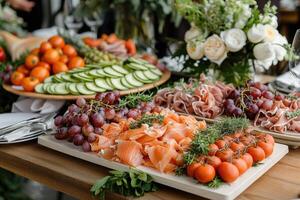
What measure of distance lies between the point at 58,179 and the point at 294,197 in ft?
1.80

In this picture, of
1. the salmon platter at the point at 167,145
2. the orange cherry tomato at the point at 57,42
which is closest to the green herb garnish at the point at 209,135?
the salmon platter at the point at 167,145

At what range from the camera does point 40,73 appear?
63.7 inches

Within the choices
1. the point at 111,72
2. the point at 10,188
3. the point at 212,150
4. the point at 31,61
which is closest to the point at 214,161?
the point at 212,150

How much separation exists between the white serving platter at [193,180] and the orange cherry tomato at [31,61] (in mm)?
599

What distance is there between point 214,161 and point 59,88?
2.46 feet

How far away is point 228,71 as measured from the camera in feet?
5.39

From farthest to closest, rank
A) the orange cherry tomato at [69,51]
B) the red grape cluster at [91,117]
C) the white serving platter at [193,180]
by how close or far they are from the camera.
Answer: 1. the orange cherry tomato at [69,51]
2. the red grape cluster at [91,117]
3. the white serving platter at [193,180]

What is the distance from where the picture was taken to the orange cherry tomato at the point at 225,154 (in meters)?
0.95

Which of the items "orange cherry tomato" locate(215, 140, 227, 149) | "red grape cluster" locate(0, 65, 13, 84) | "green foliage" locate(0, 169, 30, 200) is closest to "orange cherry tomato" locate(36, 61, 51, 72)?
"red grape cluster" locate(0, 65, 13, 84)

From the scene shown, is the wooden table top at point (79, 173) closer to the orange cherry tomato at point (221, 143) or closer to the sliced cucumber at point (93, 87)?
the orange cherry tomato at point (221, 143)

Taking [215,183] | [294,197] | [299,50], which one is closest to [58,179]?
[215,183]

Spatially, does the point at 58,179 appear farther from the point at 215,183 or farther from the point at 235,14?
the point at 235,14

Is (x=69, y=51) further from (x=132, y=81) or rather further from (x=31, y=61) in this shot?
(x=132, y=81)

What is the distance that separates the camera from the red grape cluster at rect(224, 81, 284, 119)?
122 cm
